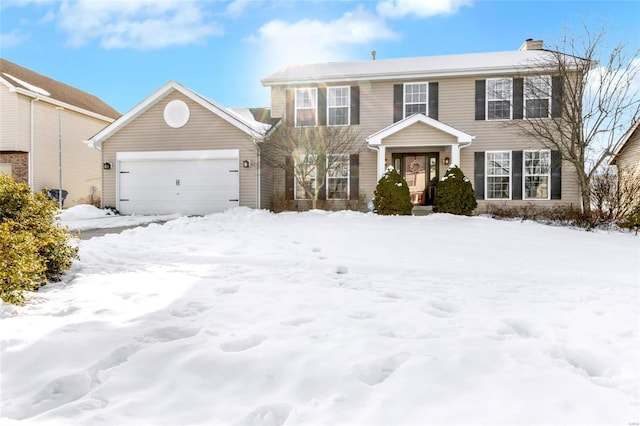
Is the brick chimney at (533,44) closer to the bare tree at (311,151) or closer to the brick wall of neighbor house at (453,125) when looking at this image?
the brick wall of neighbor house at (453,125)

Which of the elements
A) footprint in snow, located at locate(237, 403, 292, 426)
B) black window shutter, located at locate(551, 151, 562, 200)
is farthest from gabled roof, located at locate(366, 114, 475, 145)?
footprint in snow, located at locate(237, 403, 292, 426)

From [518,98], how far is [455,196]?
5.07 m

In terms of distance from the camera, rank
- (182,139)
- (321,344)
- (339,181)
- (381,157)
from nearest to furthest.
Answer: (321,344), (381,157), (182,139), (339,181)

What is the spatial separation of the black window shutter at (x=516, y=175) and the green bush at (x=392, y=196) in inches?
191

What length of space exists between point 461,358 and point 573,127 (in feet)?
39.3

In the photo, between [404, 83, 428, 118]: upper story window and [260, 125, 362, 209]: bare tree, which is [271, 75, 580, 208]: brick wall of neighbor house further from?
[260, 125, 362, 209]: bare tree

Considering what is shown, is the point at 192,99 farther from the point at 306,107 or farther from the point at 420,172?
the point at 420,172

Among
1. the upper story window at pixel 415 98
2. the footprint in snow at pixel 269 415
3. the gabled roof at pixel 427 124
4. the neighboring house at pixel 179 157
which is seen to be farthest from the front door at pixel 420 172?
the footprint in snow at pixel 269 415

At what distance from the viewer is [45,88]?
18.4 metres

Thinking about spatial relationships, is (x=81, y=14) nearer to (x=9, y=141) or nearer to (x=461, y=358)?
(x=9, y=141)

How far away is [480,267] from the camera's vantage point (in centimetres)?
582

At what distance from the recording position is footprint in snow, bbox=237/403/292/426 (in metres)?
2.00

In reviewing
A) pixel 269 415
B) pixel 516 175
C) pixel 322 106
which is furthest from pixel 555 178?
pixel 269 415

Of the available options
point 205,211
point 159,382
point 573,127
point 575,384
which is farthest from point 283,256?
point 573,127
